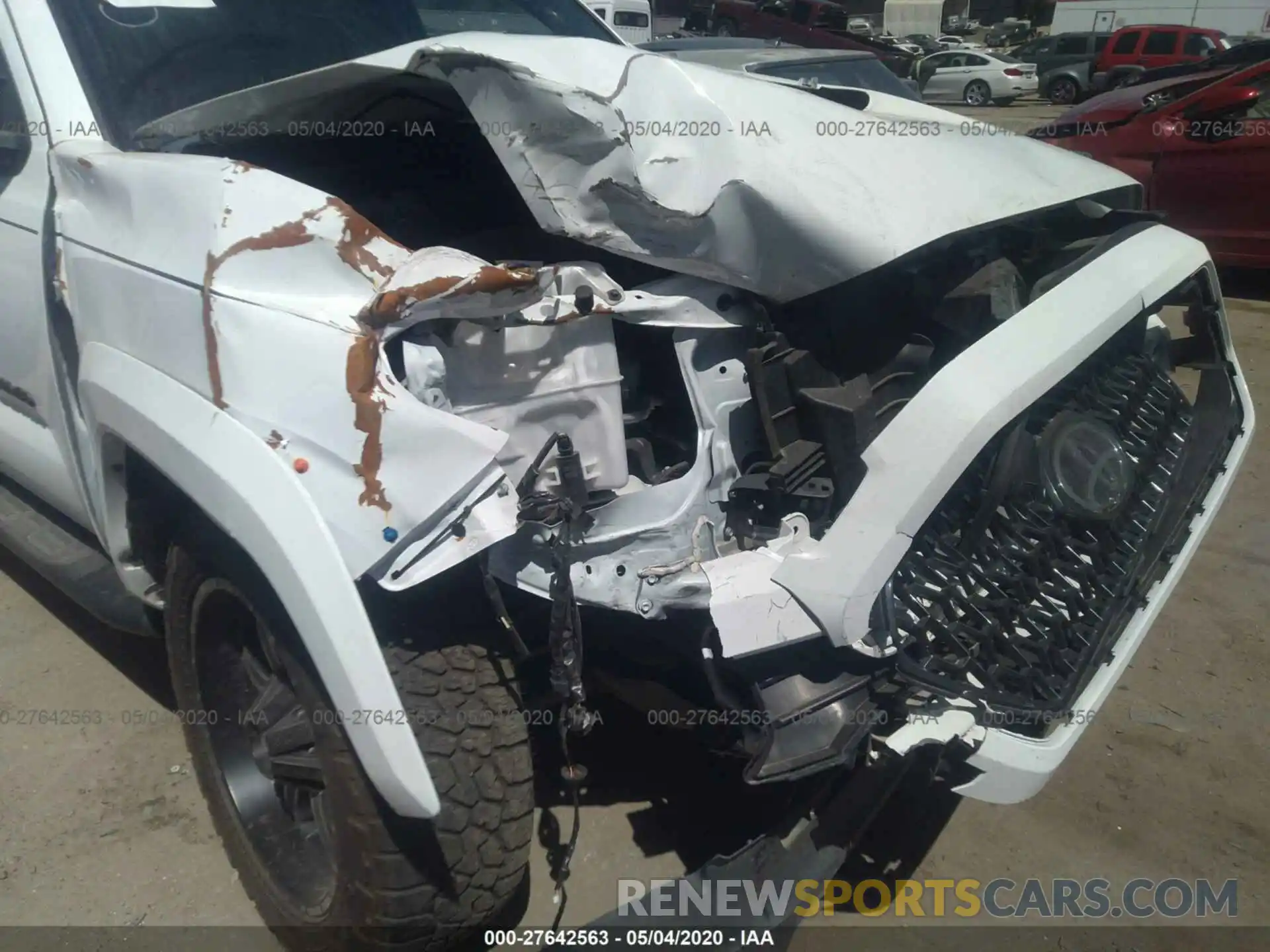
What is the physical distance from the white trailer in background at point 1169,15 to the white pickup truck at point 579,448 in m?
27.4

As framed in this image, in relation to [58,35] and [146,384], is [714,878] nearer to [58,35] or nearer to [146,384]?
[146,384]

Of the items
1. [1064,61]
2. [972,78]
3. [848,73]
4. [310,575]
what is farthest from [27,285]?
[1064,61]

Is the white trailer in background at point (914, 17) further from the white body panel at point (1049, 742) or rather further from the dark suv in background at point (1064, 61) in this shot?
the white body panel at point (1049, 742)

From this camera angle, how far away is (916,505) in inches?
63.2

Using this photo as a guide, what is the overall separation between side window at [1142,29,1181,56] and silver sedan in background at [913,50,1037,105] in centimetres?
217

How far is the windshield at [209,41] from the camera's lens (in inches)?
91.3

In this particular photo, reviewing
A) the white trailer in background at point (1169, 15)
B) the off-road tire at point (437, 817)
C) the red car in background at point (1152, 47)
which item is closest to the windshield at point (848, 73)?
the off-road tire at point (437, 817)

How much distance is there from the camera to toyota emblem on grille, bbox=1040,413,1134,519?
1.92 m

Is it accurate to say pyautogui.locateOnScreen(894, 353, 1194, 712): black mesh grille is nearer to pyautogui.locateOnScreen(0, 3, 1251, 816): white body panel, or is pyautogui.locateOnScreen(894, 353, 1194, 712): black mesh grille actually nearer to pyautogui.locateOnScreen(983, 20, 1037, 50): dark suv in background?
pyautogui.locateOnScreen(0, 3, 1251, 816): white body panel

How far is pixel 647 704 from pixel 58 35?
6.70ft

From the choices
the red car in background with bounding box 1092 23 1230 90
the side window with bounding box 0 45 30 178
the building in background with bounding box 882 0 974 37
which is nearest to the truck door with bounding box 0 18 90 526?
the side window with bounding box 0 45 30 178

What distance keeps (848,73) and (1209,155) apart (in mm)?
2608

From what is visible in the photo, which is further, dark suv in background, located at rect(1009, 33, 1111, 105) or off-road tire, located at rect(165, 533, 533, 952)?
dark suv in background, located at rect(1009, 33, 1111, 105)

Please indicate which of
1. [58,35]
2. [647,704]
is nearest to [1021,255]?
[647,704]
